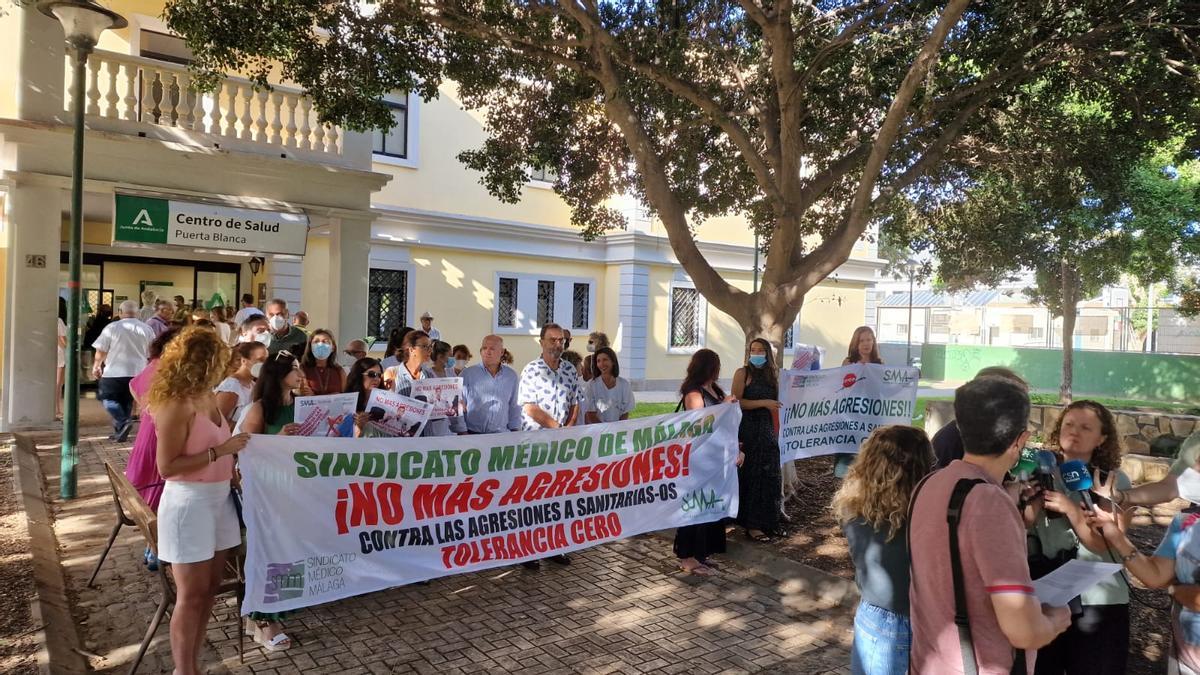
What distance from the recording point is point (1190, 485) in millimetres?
2957

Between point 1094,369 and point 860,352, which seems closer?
point 860,352

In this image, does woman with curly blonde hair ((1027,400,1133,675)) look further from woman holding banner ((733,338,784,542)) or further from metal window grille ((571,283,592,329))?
metal window grille ((571,283,592,329))

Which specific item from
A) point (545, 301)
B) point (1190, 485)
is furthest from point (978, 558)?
point (545, 301)

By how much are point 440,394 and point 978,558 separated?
15.5 ft

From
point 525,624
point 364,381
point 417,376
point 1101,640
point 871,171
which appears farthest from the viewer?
point 871,171

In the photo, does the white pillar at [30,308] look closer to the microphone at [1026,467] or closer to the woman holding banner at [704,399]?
the woman holding banner at [704,399]

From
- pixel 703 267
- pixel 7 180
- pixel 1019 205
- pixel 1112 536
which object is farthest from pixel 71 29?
pixel 1019 205

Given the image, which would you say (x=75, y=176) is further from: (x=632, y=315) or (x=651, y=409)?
(x=632, y=315)

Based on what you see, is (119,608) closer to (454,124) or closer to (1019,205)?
(1019,205)

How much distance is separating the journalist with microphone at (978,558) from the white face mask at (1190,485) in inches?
46.8

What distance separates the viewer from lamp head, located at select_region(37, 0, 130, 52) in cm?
701

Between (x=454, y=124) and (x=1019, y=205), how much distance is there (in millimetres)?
13244

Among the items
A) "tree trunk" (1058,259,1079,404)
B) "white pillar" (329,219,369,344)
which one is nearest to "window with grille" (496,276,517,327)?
"white pillar" (329,219,369,344)

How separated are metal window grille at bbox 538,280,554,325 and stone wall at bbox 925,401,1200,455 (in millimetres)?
12200
